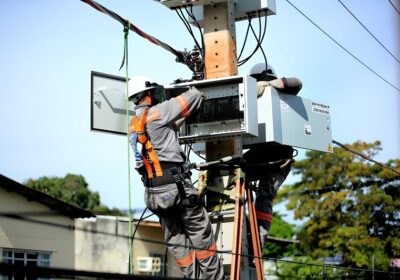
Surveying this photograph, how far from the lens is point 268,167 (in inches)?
292

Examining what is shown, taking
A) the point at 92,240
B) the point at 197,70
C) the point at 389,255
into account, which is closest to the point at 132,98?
the point at 197,70

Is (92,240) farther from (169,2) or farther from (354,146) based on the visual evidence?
(169,2)

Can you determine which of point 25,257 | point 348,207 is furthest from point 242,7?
point 348,207

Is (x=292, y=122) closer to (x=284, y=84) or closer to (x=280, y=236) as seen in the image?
(x=284, y=84)

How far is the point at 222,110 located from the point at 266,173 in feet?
3.09

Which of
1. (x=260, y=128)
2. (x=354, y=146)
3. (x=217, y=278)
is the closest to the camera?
(x=217, y=278)

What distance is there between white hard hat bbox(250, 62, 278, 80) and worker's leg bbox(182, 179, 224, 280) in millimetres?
1721

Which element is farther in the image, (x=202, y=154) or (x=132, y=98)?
(x=202, y=154)

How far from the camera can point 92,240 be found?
2225 centimetres

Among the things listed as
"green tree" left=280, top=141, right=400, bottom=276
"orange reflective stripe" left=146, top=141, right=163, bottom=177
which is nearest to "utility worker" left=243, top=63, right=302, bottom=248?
"orange reflective stripe" left=146, top=141, right=163, bottom=177

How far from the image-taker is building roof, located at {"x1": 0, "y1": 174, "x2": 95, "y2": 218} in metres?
16.9

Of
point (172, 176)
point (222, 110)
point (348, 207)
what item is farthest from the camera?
point (348, 207)

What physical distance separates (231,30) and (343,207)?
59.4 feet

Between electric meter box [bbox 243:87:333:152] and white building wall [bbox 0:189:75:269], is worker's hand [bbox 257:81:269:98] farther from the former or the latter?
white building wall [bbox 0:189:75:269]
